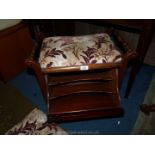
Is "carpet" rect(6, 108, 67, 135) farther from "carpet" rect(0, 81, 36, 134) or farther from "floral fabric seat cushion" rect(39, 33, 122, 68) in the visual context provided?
"floral fabric seat cushion" rect(39, 33, 122, 68)

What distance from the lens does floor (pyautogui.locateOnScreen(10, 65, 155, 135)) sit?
3.26 ft

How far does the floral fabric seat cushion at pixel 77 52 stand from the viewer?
2.76ft

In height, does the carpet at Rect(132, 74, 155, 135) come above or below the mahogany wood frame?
below

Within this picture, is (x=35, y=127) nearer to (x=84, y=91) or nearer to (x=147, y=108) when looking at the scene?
(x=84, y=91)

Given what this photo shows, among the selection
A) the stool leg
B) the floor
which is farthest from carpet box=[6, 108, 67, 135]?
the stool leg

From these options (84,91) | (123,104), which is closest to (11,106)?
(84,91)

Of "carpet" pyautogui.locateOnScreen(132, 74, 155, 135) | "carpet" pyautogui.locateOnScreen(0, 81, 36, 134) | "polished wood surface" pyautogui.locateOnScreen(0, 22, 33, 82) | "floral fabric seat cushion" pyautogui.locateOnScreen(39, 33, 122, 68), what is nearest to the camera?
"floral fabric seat cushion" pyautogui.locateOnScreen(39, 33, 122, 68)

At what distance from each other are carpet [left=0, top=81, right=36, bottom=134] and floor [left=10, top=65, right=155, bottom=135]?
41 mm

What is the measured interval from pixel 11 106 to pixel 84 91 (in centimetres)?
52

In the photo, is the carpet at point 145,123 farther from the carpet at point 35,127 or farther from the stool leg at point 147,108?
the carpet at point 35,127

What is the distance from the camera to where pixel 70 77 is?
1098 millimetres
